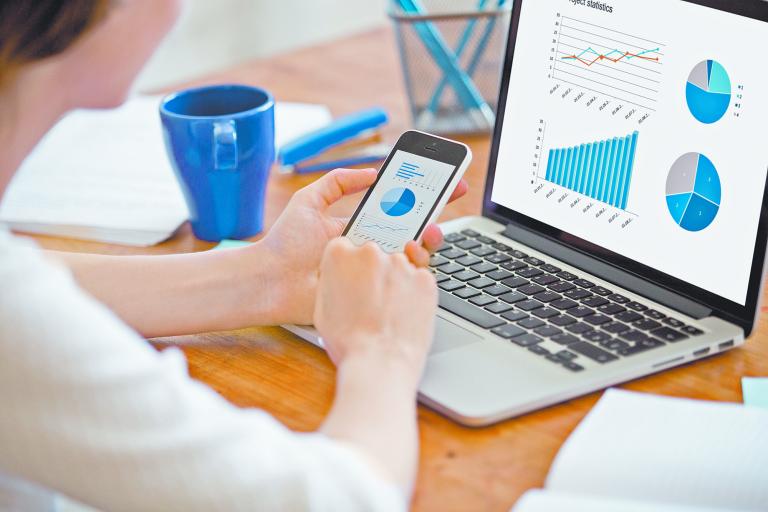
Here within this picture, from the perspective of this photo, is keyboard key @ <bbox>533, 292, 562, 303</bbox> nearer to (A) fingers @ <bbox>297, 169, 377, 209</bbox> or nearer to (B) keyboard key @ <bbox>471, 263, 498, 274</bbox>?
(B) keyboard key @ <bbox>471, 263, 498, 274</bbox>

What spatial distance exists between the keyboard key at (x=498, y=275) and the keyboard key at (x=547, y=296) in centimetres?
4

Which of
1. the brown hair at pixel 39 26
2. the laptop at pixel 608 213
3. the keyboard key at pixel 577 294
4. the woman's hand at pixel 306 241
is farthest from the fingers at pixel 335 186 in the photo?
the brown hair at pixel 39 26

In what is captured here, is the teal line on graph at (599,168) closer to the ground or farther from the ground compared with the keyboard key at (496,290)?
farther from the ground

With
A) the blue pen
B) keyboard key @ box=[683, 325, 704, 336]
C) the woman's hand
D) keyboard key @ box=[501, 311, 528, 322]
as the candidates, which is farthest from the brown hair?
the blue pen

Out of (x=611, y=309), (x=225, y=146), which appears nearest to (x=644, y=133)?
(x=611, y=309)

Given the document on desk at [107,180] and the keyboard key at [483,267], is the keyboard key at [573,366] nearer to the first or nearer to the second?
the keyboard key at [483,267]

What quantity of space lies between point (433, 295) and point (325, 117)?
66 centimetres

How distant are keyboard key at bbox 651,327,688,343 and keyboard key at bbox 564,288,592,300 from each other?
78 millimetres

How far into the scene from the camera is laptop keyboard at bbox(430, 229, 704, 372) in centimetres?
75

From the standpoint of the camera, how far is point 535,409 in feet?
2.30

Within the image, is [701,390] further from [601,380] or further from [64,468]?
[64,468]

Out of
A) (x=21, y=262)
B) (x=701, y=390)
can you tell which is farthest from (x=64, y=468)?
(x=701, y=390)

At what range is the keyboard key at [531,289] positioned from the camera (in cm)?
83

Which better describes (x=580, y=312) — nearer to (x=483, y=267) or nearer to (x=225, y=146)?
(x=483, y=267)
